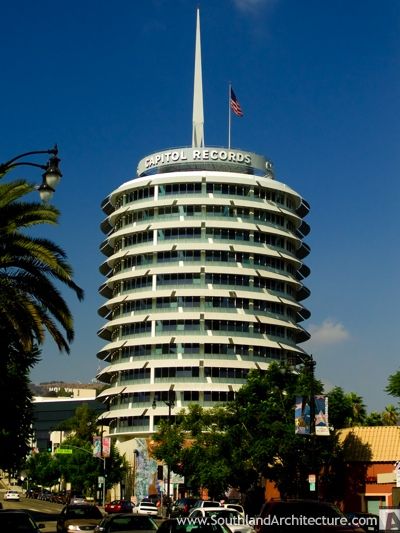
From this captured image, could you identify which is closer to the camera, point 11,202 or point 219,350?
point 11,202

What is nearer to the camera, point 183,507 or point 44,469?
point 183,507

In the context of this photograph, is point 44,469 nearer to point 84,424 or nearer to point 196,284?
point 84,424

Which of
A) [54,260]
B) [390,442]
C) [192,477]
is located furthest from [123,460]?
[54,260]

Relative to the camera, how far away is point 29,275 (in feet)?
98.3

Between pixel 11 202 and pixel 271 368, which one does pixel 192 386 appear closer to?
pixel 271 368

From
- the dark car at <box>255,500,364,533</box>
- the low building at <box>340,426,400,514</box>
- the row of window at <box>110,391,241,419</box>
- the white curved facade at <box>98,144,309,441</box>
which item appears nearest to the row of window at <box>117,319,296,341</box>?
the white curved facade at <box>98,144,309,441</box>

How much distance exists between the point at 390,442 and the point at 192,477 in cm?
2460

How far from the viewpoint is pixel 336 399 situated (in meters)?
72.0

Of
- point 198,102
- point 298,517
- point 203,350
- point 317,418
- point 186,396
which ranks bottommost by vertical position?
point 298,517

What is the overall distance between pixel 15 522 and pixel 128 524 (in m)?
3.35

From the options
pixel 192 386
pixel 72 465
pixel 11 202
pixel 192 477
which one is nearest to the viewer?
pixel 11 202

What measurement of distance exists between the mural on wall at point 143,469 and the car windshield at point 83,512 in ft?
256

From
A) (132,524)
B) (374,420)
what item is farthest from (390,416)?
(132,524)

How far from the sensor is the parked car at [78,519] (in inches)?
1273
